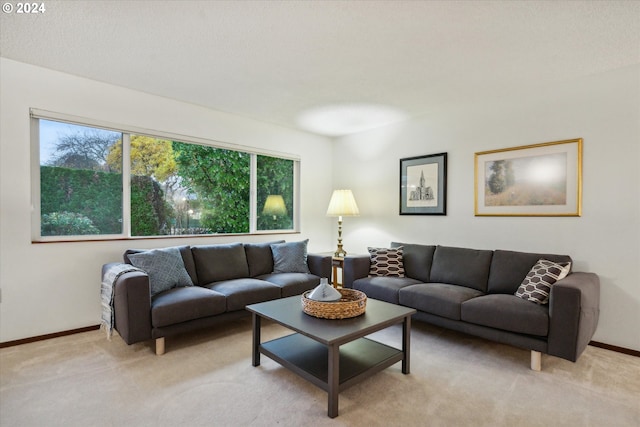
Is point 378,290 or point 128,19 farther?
point 378,290

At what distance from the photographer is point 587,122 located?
2.95 metres

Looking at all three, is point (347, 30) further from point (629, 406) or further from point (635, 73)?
point (629, 406)

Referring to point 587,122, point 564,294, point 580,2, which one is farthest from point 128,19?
point 587,122

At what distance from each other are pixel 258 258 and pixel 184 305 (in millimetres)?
1286

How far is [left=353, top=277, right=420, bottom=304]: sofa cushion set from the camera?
3215 mm

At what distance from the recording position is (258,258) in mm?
3861

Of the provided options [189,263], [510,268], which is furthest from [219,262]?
[510,268]

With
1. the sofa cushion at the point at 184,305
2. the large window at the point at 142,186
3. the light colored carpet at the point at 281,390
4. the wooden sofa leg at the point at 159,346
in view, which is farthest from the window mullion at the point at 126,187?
the wooden sofa leg at the point at 159,346

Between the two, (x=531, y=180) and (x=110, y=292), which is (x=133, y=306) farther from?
(x=531, y=180)

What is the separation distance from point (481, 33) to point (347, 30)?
3.05 ft

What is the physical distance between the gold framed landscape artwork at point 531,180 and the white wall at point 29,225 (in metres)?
3.41

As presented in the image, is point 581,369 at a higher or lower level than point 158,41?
lower

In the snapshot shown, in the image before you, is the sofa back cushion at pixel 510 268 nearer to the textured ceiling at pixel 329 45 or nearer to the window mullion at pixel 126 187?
the textured ceiling at pixel 329 45

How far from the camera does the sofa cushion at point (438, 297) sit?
2775mm
